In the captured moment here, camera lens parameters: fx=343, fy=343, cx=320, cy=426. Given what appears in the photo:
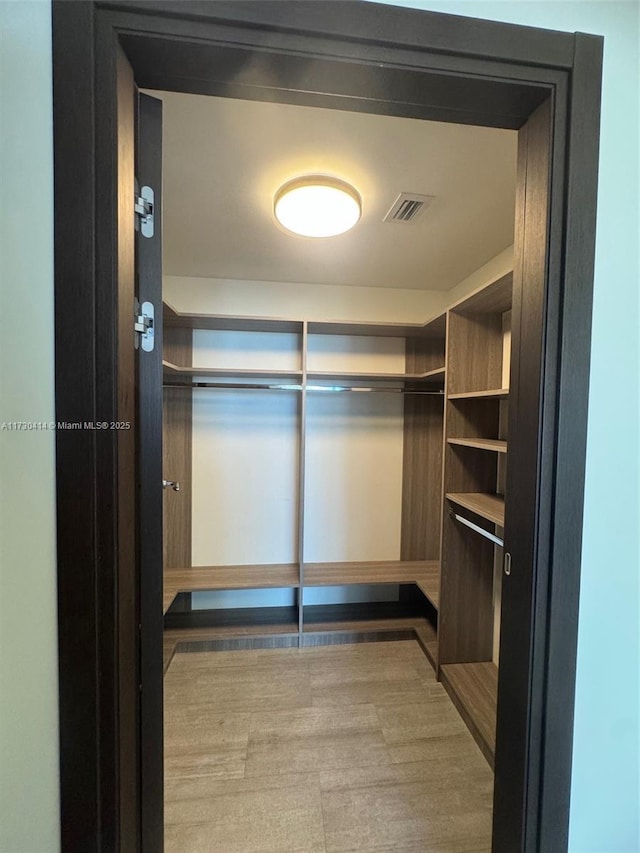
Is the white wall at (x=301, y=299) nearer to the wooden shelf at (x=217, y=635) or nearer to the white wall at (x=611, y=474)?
the white wall at (x=611, y=474)

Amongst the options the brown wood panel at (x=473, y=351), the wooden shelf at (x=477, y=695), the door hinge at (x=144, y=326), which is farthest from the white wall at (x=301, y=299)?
the wooden shelf at (x=477, y=695)

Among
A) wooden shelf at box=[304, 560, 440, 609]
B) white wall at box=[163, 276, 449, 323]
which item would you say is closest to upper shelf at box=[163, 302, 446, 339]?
white wall at box=[163, 276, 449, 323]

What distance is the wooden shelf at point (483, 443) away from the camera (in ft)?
4.92

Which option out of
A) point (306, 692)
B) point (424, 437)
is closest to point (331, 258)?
point (424, 437)

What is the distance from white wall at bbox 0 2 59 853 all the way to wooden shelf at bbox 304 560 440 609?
5.47 ft

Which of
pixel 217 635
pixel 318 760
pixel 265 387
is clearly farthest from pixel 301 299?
pixel 318 760

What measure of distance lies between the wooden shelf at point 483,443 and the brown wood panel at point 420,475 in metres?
0.67

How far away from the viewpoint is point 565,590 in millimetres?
823

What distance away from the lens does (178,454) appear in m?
2.46

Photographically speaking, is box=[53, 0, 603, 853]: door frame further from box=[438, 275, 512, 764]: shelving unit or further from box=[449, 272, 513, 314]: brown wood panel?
box=[438, 275, 512, 764]: shelving unit

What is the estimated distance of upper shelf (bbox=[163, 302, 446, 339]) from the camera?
216cm

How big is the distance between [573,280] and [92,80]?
3.62 feet

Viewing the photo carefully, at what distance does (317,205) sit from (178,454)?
1821mm

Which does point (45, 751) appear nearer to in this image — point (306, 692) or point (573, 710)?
point (573, 710)
